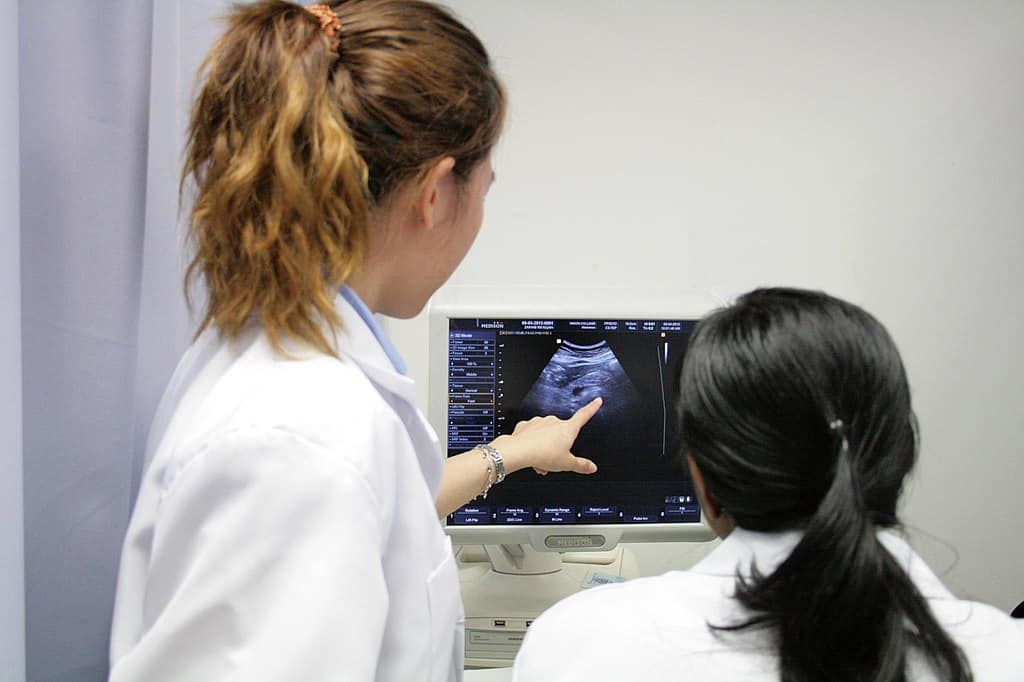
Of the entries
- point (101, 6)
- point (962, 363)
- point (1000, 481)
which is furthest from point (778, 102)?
point (101, 6)

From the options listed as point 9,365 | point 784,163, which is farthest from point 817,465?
point 784,163

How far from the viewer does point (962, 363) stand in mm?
1887

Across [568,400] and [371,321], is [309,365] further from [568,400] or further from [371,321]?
[568,400]

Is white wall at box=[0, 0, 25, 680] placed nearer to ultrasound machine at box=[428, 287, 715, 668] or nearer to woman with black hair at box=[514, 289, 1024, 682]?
woman with black hair at box=[514, 289, 1024, 682]

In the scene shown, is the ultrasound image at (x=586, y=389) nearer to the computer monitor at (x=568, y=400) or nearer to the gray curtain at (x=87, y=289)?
the computer monitor at (x=568, y=400)

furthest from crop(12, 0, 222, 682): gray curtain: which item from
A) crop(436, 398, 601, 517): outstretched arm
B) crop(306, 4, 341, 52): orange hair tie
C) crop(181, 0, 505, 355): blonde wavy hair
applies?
crop(436, 398, 601, 517): outstretched arm

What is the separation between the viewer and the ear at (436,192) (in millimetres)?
813

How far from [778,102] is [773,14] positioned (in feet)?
0.60

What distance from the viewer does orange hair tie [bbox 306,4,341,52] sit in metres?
0.77

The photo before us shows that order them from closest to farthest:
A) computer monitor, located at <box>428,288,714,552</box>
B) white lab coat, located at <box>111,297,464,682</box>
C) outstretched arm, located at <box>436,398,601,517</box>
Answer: white lab coat, located at <box>111,297,464,682</box>, outstretched arm, located at <box>436,398,601,517</box>, computer monitor, located at <box>428,288,714,552</box>

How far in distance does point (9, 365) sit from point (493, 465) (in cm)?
73

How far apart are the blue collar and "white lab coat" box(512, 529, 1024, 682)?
31 cm

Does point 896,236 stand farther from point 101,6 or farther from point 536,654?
point 101,6

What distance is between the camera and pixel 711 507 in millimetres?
856
